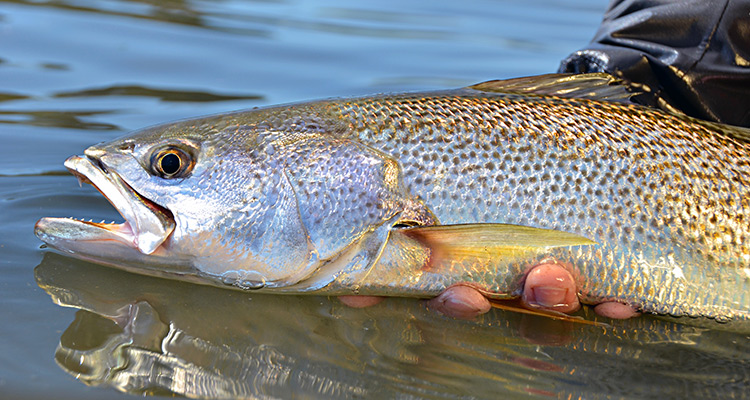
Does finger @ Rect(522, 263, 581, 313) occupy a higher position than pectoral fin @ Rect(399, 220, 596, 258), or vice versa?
pectoral fin @ Rect(399, 220, 596, 258)

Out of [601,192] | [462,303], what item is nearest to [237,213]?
[462,303]

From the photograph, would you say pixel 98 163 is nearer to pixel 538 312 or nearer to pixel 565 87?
pixel 538 312

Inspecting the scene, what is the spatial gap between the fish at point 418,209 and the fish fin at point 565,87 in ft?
1.13

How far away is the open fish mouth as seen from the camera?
115 inches

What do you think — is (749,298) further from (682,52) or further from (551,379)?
(682,52)

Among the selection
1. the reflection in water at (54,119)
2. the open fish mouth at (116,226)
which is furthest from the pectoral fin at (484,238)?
the reflection in water at (54,119)

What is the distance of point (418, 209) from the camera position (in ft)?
9.81

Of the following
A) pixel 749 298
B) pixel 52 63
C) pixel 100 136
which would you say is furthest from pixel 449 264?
pixel 52 63

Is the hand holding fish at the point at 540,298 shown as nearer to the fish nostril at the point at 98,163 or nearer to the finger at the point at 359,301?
the finger at the point at 359,301

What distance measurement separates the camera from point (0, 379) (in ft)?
7.89

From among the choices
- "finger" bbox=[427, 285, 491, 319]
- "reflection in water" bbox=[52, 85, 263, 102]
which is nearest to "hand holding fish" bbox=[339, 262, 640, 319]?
"finger" bbox=[427, 285, 491, 319]

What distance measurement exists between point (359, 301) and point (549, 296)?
2.48ft

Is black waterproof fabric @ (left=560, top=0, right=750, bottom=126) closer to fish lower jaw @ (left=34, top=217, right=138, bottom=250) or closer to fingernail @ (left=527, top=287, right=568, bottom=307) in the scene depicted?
fingernail @ (left=527, top=287, right=568, bottom=307)

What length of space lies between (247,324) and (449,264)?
2.67ft
